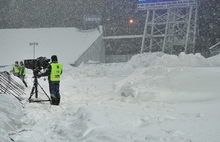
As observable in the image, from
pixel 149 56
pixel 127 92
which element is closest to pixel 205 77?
pixel 127 92

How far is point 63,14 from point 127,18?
416 inches

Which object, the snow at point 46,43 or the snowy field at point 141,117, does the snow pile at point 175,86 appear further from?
the snow at point 46,43

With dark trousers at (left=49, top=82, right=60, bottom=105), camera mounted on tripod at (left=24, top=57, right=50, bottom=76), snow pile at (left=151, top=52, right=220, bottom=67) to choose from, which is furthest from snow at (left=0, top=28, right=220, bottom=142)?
snow pile at (left=151, top=52, right=220, bottom=67)

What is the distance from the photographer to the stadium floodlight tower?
131 ft

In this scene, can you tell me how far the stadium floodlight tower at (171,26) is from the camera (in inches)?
1577

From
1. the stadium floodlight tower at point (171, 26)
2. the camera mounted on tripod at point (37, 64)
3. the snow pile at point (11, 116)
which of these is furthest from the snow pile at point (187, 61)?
the stadium floodlight tower at point (171, 26)

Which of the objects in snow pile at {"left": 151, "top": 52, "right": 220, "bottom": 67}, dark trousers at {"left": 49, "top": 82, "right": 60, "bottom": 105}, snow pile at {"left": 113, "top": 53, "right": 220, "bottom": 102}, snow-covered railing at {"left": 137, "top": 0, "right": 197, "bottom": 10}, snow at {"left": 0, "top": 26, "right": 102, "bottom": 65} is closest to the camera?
snow pile at {"left": 113, "top": 53, "right": 220, "bottom": 102}

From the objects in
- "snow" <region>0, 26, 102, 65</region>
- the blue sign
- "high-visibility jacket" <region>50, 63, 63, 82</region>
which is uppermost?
the blue sign

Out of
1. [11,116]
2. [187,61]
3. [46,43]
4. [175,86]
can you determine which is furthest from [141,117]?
[46,43]

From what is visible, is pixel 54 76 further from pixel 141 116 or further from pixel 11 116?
pixel 141 116

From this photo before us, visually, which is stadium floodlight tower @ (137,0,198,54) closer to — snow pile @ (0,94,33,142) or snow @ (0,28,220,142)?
snow @ (0,28,220,142)

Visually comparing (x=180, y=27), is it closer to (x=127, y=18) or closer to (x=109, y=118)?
(x=127, y=18)

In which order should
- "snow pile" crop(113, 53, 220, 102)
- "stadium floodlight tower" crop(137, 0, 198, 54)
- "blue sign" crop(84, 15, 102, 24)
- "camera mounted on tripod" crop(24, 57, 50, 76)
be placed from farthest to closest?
1. "blue sign" crop(84, 15, 102, 24)
2. "stadium floodlight tower" crop(137, 0, 198, 54)
3. "camera mounted on tripod" crop(24, 57, 50, 76)
4. "snow pile" crop(113, 53, 220, 102)

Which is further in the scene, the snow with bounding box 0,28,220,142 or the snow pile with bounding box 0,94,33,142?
the snow pile with bounding box 0,94,33,142
